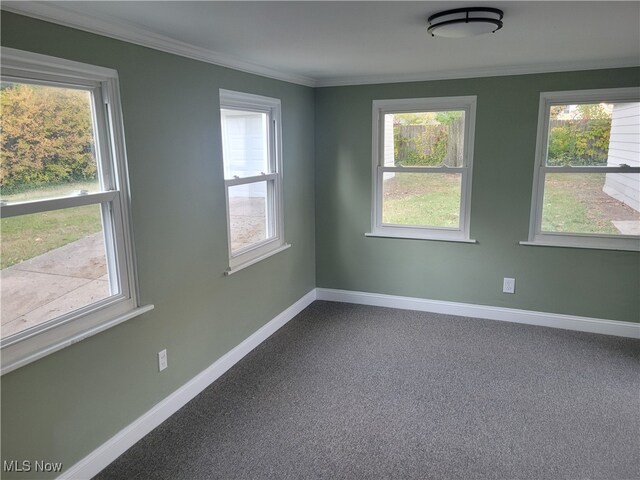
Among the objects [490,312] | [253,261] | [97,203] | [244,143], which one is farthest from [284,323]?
[97,203]

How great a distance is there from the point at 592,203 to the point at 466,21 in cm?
233

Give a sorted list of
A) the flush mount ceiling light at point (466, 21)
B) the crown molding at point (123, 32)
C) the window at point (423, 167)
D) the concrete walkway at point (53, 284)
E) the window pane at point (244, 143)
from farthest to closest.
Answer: the window at point (423, 167) < the window pane at point (244, 143) < the flush mount ceiling light at point (466, 21) < the concrete walkway at point (53, 284) < the crown molding at point (123, 32)

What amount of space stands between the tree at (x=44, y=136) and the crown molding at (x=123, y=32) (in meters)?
0.27

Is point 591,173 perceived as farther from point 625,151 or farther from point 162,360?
point 162,360

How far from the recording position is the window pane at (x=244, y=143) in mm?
3055

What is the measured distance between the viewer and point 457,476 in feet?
6.97

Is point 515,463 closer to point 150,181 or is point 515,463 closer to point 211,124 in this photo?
point 150,181

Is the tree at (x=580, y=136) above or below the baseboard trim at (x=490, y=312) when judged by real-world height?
above

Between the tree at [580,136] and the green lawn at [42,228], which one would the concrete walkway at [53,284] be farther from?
the tree at [580,136]

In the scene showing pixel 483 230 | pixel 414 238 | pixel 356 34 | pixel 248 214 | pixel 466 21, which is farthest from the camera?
pixel 414 238

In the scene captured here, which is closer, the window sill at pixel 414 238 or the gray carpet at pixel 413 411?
the gray carpet at pixel 413 411

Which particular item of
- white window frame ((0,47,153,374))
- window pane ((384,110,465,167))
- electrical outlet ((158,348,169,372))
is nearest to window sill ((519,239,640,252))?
window pane ((384,110,465,167))

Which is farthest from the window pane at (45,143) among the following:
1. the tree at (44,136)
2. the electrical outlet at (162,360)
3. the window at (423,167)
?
the window at (423,167)

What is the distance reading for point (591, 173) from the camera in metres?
3.50
